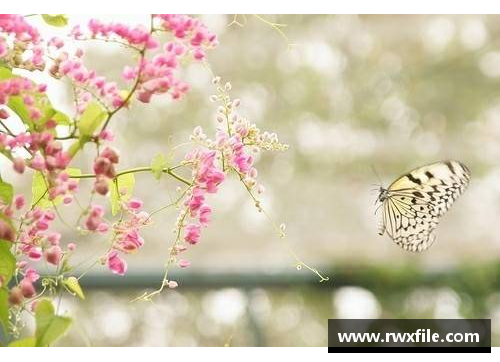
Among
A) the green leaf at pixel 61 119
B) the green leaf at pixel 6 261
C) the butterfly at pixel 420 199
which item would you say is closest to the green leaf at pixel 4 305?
the green leaf at pixel 6 261

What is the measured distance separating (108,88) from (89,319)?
3.89 meters

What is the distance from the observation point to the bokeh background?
4.28 metres

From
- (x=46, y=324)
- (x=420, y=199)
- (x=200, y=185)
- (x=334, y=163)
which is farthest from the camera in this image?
(x=334, y=163)

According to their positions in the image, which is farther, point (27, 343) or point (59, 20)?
point (59, 20)

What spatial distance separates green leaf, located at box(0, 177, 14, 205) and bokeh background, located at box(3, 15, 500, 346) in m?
3.48

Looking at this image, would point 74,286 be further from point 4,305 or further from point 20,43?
point 20,43

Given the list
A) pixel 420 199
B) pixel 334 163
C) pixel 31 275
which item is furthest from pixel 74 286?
pixel 334 163

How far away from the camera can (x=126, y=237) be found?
24.6 inches

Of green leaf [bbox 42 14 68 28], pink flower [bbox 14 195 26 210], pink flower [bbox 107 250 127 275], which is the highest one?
green leaf [bbox 42 14 68 28]

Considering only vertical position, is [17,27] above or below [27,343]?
above

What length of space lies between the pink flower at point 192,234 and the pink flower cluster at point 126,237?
36mm

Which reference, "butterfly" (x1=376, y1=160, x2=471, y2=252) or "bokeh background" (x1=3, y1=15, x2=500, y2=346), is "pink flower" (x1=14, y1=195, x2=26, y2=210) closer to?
"butterfly" (x1=376, y1=160, x2=471, y2=252)

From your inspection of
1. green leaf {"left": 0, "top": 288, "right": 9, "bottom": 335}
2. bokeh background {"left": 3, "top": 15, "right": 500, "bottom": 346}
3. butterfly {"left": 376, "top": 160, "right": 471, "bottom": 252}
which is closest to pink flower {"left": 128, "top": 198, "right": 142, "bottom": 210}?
green leaf {"left": 0, "top": 288, "right": 9, "bottom": 335}

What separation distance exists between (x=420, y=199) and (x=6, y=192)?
1.07m
